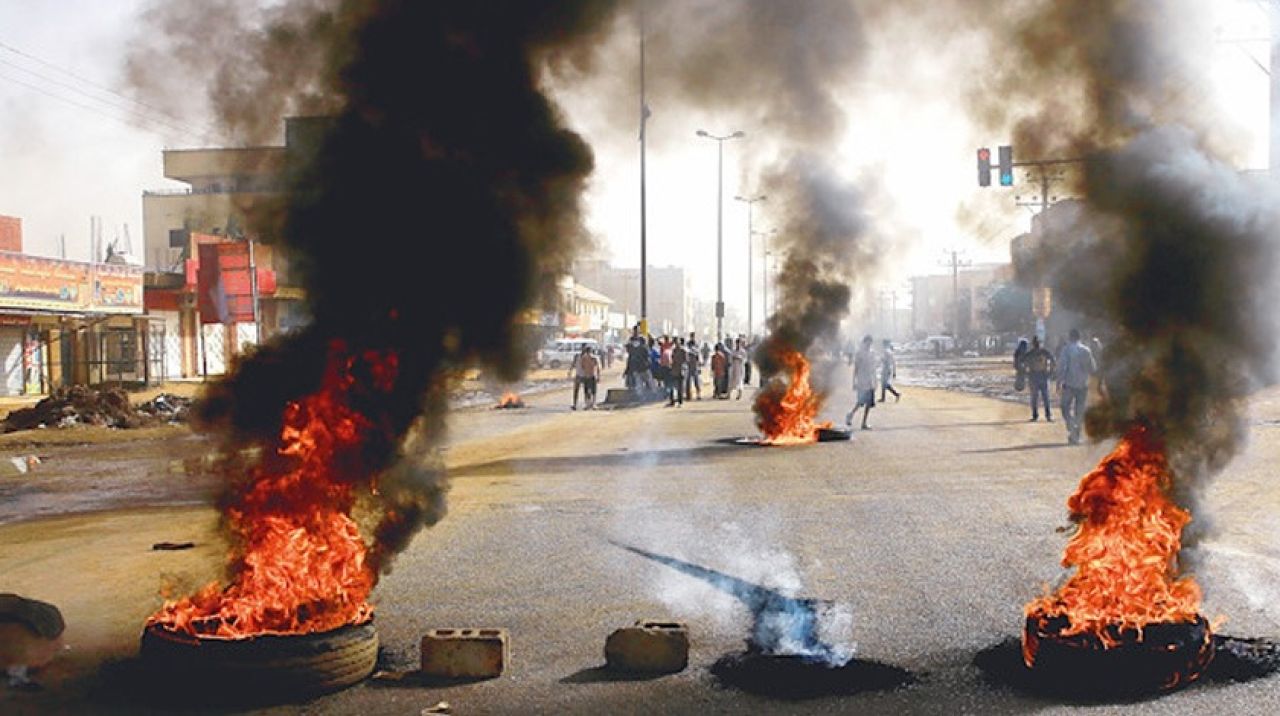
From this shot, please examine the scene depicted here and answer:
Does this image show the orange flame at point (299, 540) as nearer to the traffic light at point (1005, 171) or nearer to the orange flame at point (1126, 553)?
the orange flame at point (1126, 553)

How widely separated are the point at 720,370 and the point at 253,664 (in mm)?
24347

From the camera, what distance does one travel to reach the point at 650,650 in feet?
18.6

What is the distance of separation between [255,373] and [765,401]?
12124 millimetres

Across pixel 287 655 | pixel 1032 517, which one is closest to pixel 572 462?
pixel 1032 517

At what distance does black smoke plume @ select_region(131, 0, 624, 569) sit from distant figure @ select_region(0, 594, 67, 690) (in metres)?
1.31

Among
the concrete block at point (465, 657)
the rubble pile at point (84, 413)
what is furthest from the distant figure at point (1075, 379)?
the rubble pile at point (84, 413)

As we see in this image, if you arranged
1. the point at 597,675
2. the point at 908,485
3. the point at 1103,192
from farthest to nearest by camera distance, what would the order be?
the point at 908,485, the point at 1103,192, the point at 597,675

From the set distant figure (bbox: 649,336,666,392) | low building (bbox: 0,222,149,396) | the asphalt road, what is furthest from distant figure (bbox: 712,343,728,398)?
low building (bbox: 0,222,149,396)

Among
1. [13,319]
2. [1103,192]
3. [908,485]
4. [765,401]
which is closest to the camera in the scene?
[1103,192]

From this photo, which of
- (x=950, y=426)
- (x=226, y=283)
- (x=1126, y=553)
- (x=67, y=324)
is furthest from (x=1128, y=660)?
(x=67, y=324)

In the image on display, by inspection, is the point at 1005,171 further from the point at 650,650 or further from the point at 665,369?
the point at 665,369

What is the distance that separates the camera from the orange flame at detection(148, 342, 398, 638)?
219 inches

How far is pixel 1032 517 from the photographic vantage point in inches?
390

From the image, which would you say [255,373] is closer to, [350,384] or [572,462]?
[350,384]
